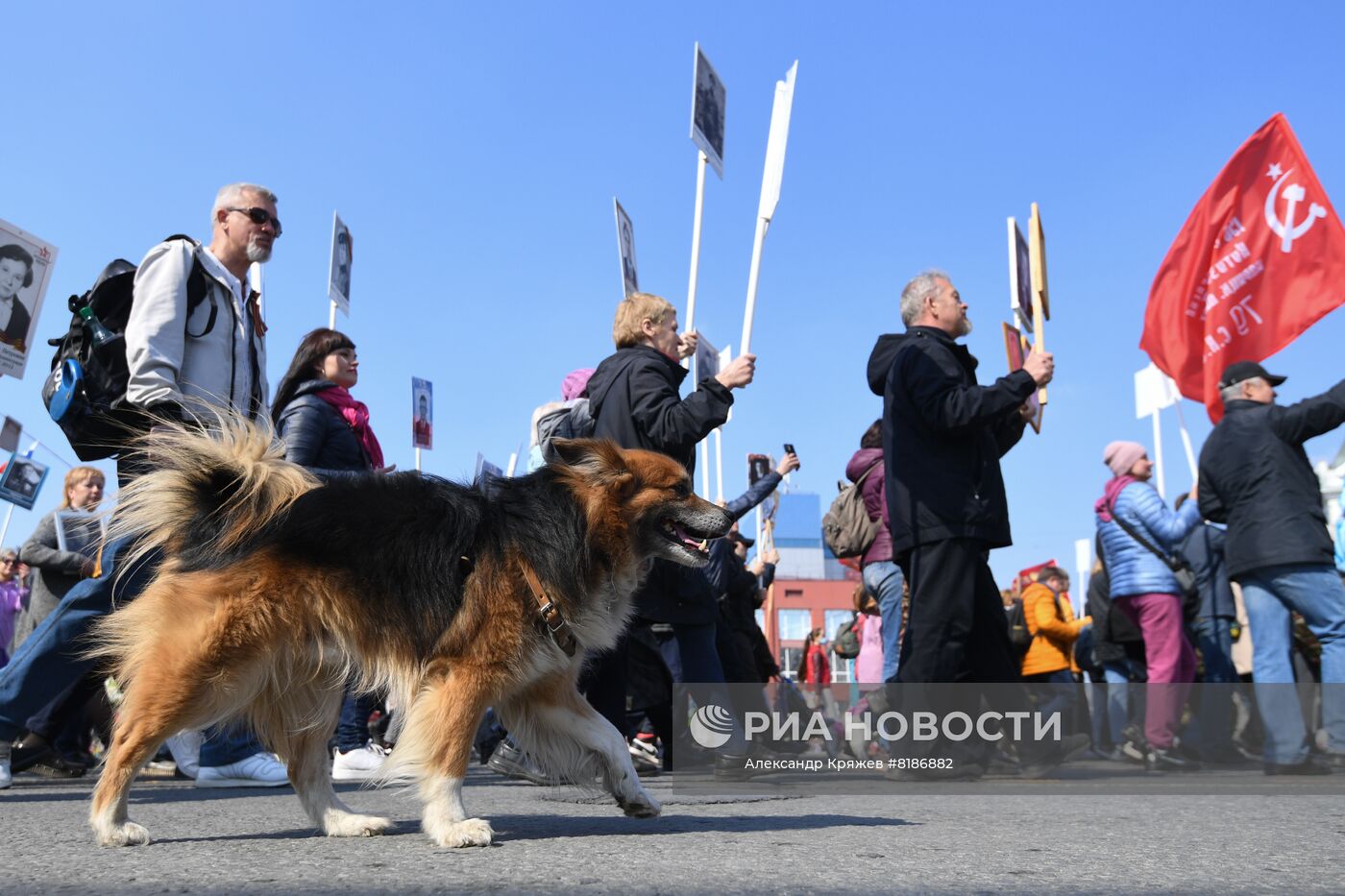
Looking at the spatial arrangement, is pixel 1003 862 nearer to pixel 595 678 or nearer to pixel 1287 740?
pixel 595 678

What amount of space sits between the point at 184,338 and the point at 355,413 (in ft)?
4.86

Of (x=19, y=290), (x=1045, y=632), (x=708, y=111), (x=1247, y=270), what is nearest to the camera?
(x=19, y=290)

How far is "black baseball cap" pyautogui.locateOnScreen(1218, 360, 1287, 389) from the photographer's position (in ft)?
→ 25.0

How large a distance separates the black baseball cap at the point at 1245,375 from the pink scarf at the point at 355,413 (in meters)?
5.19

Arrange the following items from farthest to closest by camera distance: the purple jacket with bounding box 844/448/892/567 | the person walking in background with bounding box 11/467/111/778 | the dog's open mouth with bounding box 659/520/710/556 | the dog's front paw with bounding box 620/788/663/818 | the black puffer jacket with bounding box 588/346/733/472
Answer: the purple jacket with bounding box 844/448/892/567 → the person walking in background with bounding box 11/467/111/778 → the black puffer jacket with bounding box 588/346/733/472 → the dog's open mouth with bounding box 659/520/710/556 → the dog's front paw with bounding box 620/788/663/818

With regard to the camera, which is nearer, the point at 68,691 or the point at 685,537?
the point at 685,537

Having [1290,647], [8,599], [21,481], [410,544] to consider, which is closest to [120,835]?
[410,544]

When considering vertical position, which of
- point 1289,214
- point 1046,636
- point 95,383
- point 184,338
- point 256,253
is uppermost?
point 1289,214

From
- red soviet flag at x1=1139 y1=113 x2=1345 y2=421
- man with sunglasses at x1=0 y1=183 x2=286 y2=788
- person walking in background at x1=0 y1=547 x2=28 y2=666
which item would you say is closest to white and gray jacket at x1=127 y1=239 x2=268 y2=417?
man with sunglasses at x1=0 y1=183 x2=286 y2=788

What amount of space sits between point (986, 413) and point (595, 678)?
7.70 ft

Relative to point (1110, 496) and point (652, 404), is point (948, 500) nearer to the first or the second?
point (652, 404)

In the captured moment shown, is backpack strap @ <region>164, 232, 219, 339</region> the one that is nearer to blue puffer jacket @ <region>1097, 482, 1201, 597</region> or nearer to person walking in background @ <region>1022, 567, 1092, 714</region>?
blue puffer jacket @ <region>1097, 482, 1201, 597</region>

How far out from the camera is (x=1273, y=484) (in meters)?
7.09

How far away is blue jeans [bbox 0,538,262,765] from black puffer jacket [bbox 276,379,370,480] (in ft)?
3.73
